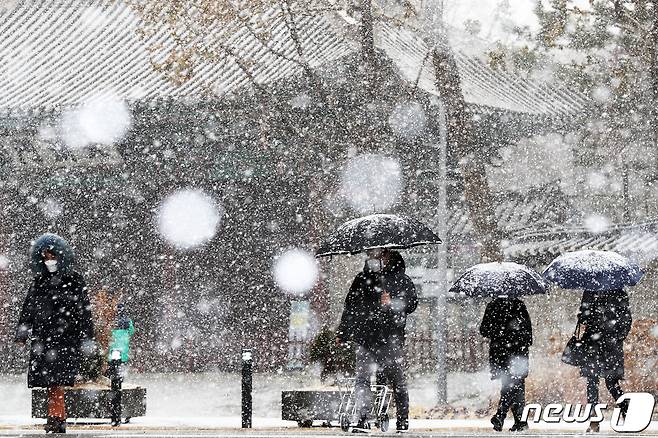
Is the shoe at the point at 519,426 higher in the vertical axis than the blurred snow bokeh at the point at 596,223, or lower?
lower

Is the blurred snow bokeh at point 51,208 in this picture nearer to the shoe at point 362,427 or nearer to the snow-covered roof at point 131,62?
the snow-covered roof at point 131,62

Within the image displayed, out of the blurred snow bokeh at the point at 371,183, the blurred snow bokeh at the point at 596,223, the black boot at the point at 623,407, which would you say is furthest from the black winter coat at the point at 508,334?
the blurred snow bokeh at the point at 596,223

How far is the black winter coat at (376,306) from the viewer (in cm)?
987

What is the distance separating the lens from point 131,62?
24.5 metres

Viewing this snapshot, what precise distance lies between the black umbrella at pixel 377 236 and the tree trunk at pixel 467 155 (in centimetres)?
742

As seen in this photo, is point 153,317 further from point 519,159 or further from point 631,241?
point 519,159

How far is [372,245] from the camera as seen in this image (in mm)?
10062

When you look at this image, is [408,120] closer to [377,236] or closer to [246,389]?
[246,389]

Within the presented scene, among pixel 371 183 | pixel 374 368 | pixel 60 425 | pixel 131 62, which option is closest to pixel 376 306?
pixel 374 368

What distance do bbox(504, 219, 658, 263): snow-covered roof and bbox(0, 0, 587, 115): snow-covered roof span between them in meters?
2.74

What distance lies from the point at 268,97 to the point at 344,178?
2.74 meters

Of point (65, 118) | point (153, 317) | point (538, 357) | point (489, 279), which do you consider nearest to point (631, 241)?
point (538, 357)

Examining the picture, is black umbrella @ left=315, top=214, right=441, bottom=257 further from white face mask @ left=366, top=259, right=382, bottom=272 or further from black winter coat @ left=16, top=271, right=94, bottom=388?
black winter coat @ left=16, top=271, right=94, bottom=388

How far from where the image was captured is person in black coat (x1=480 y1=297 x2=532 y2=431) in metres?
10.4
